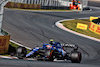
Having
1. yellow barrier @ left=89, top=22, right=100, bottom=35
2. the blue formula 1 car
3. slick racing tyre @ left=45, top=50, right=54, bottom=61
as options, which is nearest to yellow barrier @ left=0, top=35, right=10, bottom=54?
the blue formula 1 car

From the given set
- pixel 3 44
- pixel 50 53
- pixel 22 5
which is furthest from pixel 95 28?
pixel 50 53

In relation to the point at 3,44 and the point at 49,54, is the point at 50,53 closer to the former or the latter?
the point at 49,54

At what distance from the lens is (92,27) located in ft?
98.1

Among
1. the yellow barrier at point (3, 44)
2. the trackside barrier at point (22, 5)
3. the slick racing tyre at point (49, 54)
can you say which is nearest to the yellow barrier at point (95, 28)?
the yellow barrier at point (3, 44)

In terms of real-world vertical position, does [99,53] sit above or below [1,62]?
below

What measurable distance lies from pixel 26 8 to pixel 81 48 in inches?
993

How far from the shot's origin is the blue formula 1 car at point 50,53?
11625 mm

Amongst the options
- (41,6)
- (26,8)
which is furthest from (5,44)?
(41,6)

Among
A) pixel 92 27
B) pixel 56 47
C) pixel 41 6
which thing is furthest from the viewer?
pixel 41 6

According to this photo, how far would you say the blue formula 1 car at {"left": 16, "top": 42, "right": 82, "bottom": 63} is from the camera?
1162 cm

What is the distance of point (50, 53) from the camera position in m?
11.5

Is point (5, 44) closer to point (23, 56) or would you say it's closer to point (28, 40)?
point (23, 56)

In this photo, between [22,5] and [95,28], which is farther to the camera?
[22,5]

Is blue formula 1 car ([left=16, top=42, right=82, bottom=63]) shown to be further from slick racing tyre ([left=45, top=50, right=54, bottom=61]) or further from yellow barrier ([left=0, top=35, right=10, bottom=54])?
yellow barrier ([left=0, top=35, right=10, bottom=54])
